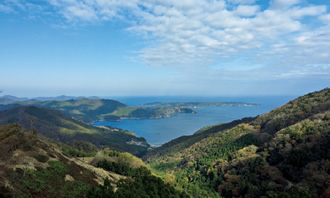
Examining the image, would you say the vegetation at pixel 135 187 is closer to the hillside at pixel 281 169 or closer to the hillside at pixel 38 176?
the hillside at pixel 38 176

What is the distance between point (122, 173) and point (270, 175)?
39235mm

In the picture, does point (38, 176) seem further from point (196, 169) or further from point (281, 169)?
point (196, 169)

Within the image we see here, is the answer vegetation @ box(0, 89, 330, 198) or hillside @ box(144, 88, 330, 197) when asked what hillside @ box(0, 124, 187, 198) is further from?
hillside @ box(144, 88, 330, 197)

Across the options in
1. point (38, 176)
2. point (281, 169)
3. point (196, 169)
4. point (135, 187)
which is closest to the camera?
point (38, 176)

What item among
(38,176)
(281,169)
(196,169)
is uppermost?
(38,176)

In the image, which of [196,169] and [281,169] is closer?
[281,169]

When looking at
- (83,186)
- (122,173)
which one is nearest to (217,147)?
(122,173)

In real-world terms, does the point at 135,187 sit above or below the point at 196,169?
above

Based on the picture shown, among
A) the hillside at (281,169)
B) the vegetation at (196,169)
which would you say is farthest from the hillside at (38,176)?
the hillside at (281,169)

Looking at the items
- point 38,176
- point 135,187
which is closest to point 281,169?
point 135,187

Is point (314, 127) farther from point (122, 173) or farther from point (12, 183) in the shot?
point (12, 183)

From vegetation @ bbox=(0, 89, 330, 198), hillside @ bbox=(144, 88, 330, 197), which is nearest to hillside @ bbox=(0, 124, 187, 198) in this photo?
vegetation @ bbox=(0, 89, 330, 198)

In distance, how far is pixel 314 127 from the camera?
6069cm

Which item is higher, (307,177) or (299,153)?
(299,153)
